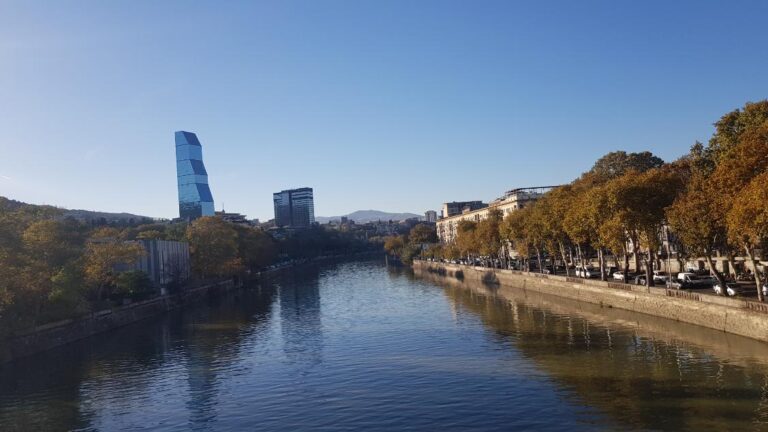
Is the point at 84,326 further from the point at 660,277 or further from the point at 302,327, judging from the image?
the point at 660,277

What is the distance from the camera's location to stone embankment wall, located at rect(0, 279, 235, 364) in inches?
2496

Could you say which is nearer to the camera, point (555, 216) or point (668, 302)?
point (668, 302)

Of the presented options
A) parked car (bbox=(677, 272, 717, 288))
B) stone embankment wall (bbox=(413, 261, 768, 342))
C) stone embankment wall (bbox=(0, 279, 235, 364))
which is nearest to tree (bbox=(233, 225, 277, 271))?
stone embankment wall (bbox=(0, 279, 235, 364))

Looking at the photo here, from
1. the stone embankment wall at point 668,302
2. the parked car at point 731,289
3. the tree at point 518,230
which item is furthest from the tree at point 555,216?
the parked car at point 731,289

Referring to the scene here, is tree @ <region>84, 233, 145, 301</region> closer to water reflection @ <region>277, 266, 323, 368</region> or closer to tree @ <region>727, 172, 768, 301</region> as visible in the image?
water reflection @ <region>277, 266, 323, 368</region>

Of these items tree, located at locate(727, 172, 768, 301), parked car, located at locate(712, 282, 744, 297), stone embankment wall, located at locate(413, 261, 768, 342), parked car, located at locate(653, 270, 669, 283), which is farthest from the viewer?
parked car, located at locate(653, 270, 669, 283)

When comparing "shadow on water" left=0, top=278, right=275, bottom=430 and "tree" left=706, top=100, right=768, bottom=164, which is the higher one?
"tree" left=706, top=100, right=768, bottom=164

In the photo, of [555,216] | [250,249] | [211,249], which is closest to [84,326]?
[211,249]

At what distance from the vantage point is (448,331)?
65500 millimetres

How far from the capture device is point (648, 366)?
4353 cm

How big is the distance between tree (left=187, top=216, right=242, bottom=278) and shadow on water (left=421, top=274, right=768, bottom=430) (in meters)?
81.1

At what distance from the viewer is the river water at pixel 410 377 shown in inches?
1364

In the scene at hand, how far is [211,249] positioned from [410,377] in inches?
4029

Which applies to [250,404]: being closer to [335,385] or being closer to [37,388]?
[335,385]
